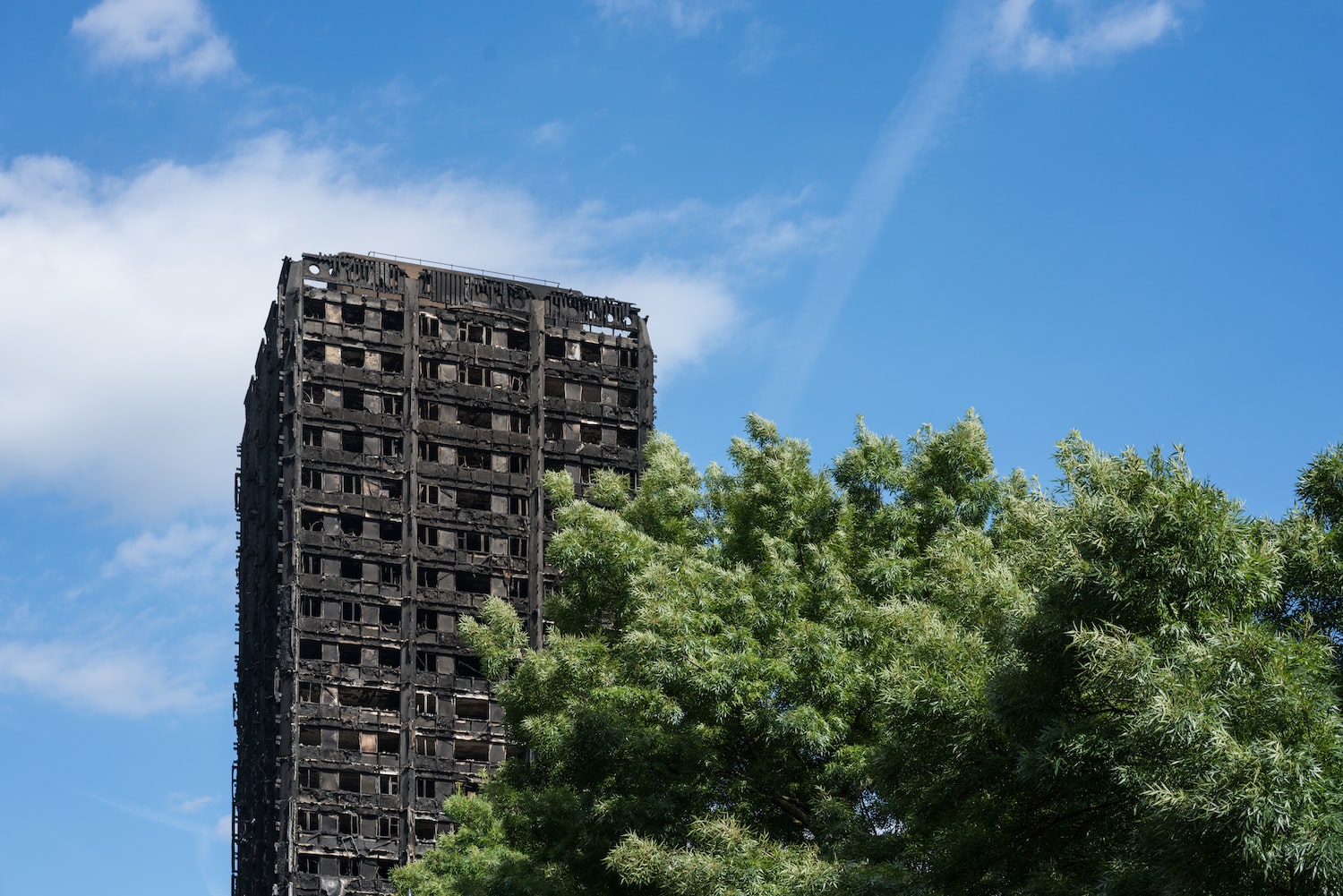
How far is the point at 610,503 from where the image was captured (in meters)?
43.3

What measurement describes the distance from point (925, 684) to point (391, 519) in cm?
7648

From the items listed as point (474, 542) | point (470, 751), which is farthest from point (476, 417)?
point (470, 751)

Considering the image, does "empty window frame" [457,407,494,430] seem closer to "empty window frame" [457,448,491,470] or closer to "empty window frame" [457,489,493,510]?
"empty window frame" [457,448,491,470]

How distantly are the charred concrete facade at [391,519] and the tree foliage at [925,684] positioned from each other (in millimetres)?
52224

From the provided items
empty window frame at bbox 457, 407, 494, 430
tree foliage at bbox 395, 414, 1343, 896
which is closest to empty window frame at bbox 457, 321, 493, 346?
empty window frame at bbox 457, 407, 494, 430

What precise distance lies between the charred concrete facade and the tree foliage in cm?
5222

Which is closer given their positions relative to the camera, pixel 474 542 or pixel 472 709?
pixel 472 709

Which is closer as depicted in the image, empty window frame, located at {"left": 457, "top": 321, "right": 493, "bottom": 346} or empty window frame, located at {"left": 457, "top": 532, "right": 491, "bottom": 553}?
empty window frame, located at {"left": 457, "top": 532, "right": 491, "bottom": 553}

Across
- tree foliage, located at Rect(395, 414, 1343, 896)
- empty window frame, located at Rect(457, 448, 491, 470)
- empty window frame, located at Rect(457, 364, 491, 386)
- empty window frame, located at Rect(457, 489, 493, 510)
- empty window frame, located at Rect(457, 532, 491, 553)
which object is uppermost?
empty window frame, located at Rect(457, 364, 491, 386)

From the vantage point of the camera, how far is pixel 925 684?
94.3ft

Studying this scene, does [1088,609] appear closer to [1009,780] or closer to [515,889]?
[1009,780]

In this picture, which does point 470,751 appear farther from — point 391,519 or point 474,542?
point 391,519

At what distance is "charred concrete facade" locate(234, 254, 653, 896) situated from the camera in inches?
3856

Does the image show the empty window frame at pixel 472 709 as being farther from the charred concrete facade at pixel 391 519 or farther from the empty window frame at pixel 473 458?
the empty window frame at pixel 473 458
